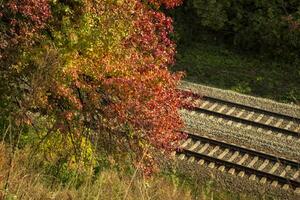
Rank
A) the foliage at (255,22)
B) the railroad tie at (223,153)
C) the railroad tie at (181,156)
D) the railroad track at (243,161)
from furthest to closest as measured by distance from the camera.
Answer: the foliage at (255,22) < the railroad tie at (181,156) < the railroad tie at (223,153) < the railroad track at (243,161)

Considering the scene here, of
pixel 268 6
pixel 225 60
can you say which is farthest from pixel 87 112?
pixel 268 6

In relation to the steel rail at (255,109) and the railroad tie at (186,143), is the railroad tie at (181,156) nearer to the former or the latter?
the railroad tie at (186,143)

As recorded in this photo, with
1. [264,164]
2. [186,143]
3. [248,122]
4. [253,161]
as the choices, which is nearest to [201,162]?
[186,143]

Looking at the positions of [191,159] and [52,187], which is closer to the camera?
[52,187]

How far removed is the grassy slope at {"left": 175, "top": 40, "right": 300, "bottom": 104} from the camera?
22.1 m

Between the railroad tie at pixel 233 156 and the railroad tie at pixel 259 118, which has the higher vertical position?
the railroad tie at pixel 259 118

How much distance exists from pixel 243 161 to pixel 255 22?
11920mm

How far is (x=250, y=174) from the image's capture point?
14.9m

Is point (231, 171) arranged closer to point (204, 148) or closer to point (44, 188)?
point (204, 148)

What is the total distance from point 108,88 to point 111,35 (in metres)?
1.01

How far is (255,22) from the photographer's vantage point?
25.7 metres

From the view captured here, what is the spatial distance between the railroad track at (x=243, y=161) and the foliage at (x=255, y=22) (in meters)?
10.5

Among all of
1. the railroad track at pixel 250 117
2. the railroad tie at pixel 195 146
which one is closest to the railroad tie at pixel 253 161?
the railroad tie at pixel 195 146

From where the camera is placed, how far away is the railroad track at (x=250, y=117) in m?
17.3
